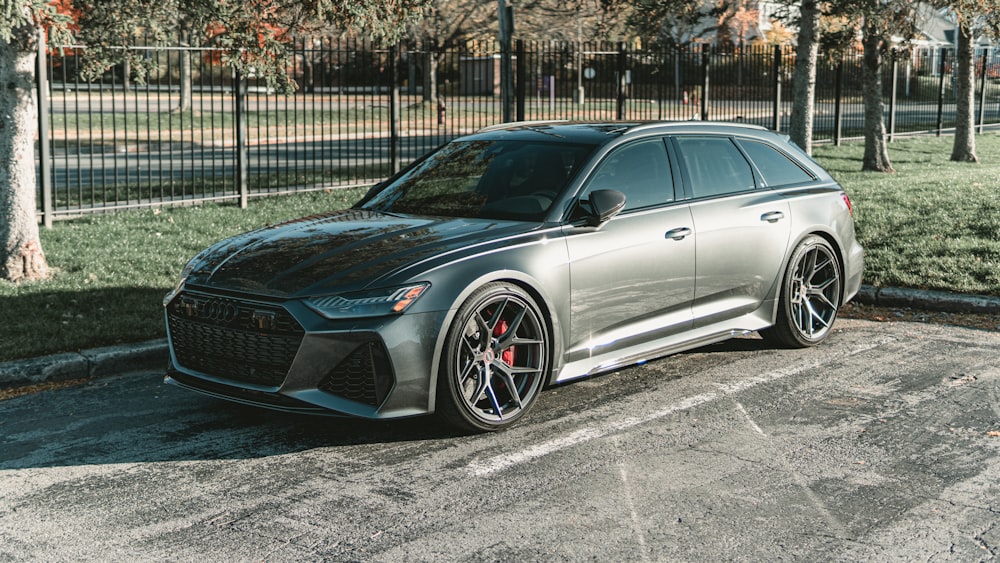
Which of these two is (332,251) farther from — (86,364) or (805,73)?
(805,73)

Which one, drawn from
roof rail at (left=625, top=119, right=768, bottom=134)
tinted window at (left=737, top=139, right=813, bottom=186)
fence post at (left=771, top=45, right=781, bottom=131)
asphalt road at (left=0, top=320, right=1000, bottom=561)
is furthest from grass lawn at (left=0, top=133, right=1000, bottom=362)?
fence post at (left=771, top=45, right=781, bottom=131)

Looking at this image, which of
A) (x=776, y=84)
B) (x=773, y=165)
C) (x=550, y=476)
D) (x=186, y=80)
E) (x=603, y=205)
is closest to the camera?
(x=550, y=476)

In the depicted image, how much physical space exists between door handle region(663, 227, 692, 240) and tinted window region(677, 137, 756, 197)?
36 centimetres

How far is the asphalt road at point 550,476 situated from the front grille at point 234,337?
369 millimetres

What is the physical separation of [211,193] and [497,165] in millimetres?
8744

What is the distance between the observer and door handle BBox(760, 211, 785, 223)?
24.5 ft

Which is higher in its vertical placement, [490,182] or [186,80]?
[186,80]

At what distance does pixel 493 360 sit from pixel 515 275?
46 centimetres

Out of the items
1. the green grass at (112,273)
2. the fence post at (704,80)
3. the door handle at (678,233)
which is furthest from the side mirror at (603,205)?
the fence post at (704,80)

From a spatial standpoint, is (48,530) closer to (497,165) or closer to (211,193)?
(497,165)

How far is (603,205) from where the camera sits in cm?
631

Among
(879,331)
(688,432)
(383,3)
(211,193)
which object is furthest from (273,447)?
(211,193)

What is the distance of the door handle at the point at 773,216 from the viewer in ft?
24.5

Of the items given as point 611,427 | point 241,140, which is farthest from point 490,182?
point 241,140
